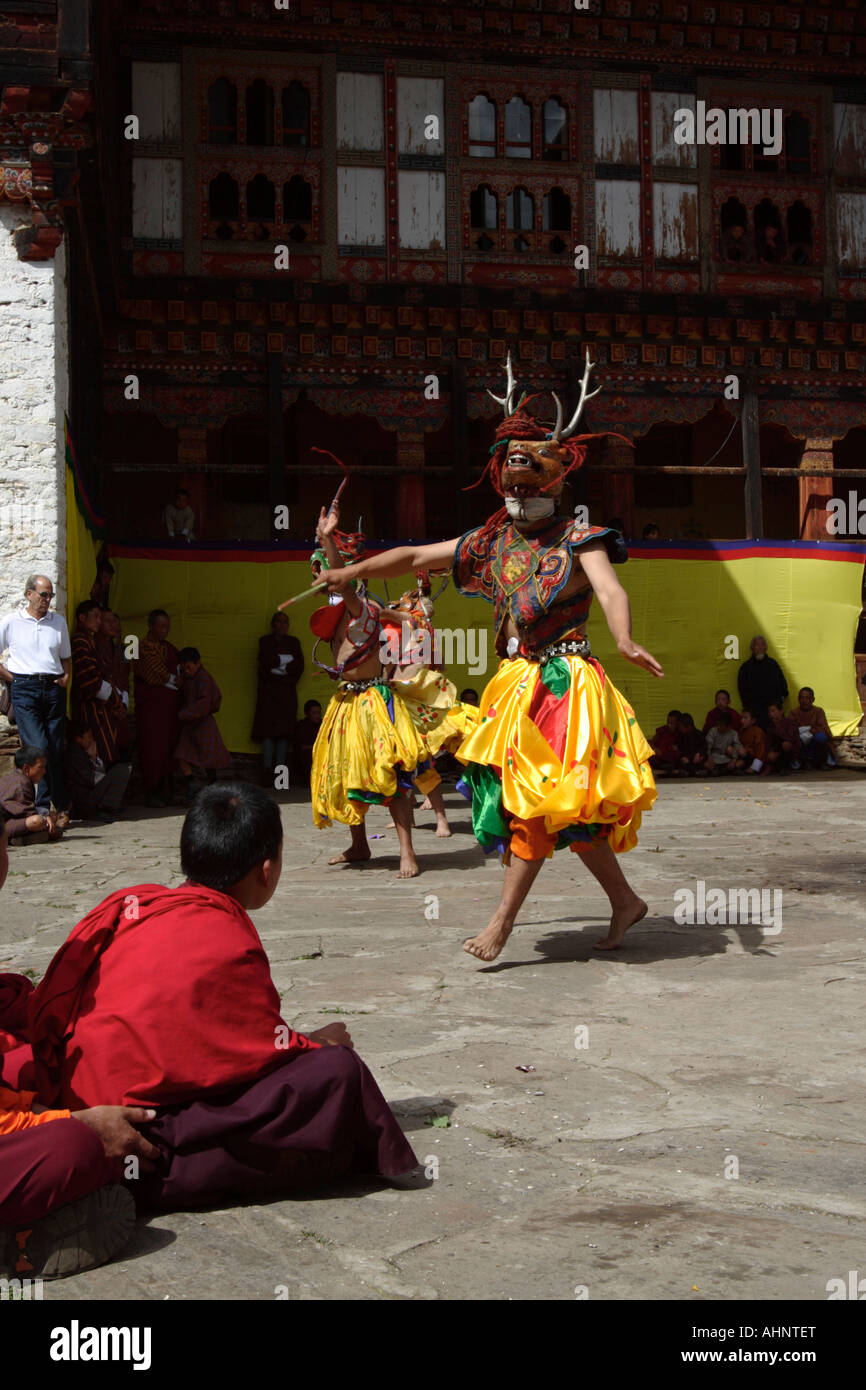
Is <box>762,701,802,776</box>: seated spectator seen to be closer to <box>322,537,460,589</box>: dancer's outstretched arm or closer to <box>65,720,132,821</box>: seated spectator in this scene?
Answer: <box>65,720,132,821</box>: seated spectator

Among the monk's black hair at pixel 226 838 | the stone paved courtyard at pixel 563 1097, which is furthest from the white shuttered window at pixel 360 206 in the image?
the monk's black hair at pixel 226 838

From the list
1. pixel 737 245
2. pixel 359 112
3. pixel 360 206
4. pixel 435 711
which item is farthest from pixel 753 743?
pixel 359 112

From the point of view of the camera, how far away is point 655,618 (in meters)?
15.4

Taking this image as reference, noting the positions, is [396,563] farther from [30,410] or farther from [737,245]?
[737,245]

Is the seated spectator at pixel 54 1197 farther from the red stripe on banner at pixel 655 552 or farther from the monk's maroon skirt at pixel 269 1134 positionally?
the red stripe on banner at pixel 655 552

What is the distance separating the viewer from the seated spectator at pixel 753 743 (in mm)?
15023

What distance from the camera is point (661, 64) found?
57.4 feet

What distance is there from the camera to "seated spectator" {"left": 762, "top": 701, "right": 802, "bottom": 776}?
1514cm

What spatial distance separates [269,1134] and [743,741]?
12543 millimetres

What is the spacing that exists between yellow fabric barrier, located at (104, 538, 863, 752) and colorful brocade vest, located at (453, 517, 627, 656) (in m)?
8.23

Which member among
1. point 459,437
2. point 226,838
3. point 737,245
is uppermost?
point 737,245

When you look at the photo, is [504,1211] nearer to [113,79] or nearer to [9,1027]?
[9,1027]

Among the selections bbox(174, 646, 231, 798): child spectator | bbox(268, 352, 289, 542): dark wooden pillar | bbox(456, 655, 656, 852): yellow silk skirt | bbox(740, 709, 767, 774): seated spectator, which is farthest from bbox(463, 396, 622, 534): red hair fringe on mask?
bbox(268, 352, 289, 542): dark wooden pillar

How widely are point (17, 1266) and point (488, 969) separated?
9.15 feet
